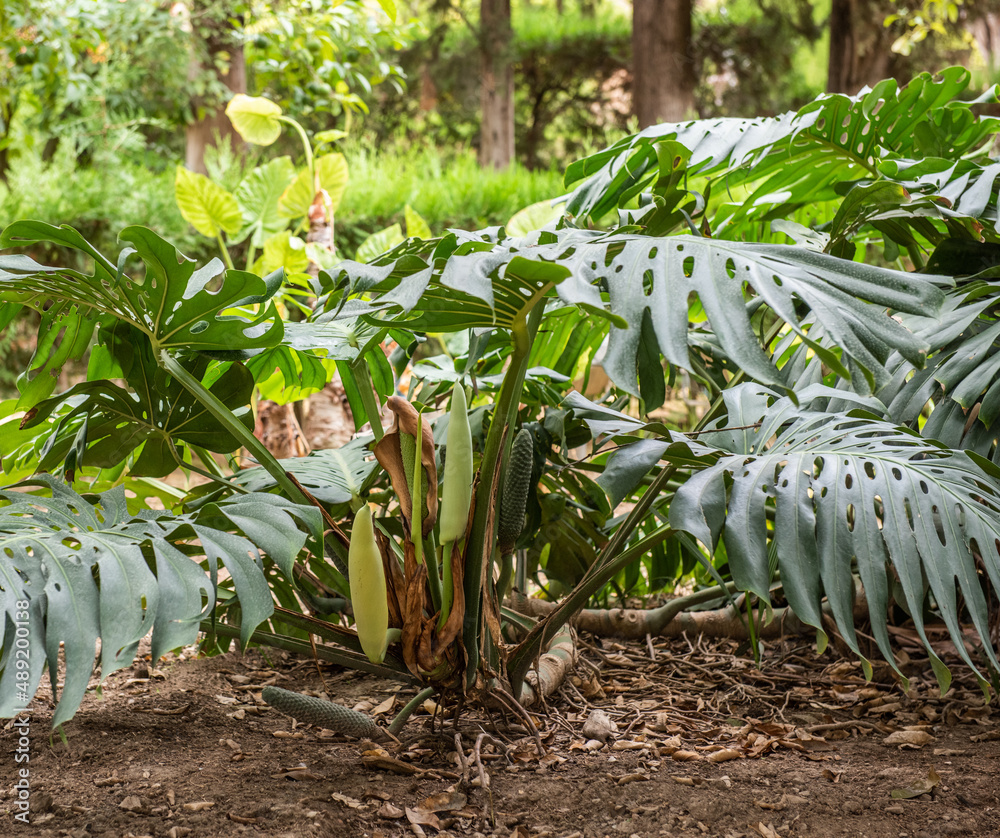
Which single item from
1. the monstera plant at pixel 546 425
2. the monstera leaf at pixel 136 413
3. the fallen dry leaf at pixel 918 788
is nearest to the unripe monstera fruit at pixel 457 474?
the monstera plant at pixel 546 425

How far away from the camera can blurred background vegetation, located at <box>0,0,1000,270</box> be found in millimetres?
3912

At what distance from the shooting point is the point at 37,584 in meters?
0.71

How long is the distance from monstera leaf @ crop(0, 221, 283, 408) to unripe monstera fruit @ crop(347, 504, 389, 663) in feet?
0.82

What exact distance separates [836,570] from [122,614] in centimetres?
70

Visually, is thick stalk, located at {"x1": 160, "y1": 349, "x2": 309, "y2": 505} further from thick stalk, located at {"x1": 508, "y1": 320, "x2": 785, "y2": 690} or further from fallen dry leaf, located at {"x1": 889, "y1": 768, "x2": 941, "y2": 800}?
fallen dry leaf, located at {"x1": 889, "y1": 768, "x2": 941, "y2": 800}

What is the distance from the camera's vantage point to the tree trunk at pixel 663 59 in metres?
4.84

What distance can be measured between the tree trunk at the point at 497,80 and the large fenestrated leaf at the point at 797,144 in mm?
4585

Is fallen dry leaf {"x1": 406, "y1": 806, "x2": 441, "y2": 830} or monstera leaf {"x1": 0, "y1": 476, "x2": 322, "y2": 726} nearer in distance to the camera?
monstera leaf {"x1": 0, "y1": 476, "x2": 322, "y2": 726}

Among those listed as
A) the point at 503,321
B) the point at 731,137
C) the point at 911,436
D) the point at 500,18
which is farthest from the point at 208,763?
the point at 500,18

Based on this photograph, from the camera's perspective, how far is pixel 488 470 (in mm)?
924


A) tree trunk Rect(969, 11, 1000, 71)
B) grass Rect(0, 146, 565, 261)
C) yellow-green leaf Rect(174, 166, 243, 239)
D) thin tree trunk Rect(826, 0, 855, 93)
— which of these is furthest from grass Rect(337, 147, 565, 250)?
tree trunk Rect(969, 11, 1000, 71)

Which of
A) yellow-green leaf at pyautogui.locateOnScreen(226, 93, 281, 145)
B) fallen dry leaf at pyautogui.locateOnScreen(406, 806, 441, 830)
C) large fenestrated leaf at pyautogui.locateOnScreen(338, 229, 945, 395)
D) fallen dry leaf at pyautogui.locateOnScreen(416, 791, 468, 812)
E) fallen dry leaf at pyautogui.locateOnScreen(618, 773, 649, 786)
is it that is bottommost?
fallen dry leaf at pyautogui.locateOnScreen(618, 773, 649, 786)

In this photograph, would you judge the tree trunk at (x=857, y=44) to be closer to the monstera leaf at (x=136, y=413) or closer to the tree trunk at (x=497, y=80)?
the tree trunk at (x=497, y=80)

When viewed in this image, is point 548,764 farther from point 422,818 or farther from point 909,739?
point 909,739
